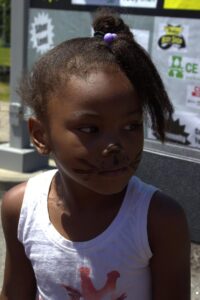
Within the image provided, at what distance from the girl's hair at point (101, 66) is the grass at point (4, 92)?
10.4 meters

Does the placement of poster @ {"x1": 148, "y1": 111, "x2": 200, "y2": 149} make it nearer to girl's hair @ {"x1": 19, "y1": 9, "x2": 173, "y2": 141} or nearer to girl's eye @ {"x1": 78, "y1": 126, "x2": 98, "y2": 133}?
girl's hair @ {"x1": 19, "y1": 9, "x2": 173, "y2": 141}

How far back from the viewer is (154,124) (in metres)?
1.59

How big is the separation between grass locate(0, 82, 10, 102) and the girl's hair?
1036 centimetres

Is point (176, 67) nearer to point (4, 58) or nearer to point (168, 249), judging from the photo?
point (168, 249)

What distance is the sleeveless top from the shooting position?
147cm

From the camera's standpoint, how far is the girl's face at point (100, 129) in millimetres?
1367

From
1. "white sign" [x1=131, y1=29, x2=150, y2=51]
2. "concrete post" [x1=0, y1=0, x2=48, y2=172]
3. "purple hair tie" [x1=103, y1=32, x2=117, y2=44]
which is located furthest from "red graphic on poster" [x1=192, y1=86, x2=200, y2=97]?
"purple hair tie" [x1=103, y1=32, x2=117, y2=44]

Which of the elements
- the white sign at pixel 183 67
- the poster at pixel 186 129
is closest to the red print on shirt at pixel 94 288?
the poster at pixel 186 129

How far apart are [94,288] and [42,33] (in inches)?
166

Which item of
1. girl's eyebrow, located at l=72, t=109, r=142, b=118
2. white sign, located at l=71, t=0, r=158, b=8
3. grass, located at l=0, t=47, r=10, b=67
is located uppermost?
girl's eyebrow, located at l=72, t=109, r=142, b=118

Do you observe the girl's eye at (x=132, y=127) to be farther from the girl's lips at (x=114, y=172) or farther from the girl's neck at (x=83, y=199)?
the girl's neck at (x=83, y=199)

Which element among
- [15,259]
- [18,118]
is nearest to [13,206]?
[15,259]

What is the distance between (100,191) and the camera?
55.9 inches

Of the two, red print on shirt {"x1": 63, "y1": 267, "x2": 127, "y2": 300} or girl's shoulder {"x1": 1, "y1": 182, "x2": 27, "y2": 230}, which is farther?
girl's shoulder {"x1": 1, "y1": 182, "x2": 27, "y2": 230}
